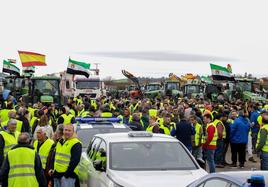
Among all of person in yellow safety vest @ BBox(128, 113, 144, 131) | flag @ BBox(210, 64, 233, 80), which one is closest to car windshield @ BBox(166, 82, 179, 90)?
flag @ BBox(210, 64, 233, 80)

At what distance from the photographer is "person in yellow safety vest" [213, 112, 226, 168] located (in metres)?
16.1

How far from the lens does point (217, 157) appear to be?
1666 cm

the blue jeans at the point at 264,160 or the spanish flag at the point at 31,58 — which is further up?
the spanish flag at the point at 31,58

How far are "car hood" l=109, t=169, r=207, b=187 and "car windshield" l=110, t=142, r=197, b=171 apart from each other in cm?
23

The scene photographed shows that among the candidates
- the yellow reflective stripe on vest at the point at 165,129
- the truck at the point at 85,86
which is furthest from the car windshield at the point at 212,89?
the yellow reflective stripe on vest at the point at 165,129

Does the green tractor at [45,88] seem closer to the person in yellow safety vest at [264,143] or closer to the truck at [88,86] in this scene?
the truck at [88,86]

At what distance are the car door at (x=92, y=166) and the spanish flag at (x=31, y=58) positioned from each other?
21935 mm

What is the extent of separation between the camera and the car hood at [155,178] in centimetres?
798

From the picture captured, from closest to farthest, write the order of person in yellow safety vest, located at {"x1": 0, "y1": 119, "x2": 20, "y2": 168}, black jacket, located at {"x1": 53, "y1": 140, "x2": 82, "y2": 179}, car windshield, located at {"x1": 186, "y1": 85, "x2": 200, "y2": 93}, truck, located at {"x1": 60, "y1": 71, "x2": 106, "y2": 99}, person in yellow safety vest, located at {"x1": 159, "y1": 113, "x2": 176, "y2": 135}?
black jacket, located at {"x1": 53, "y1": 140, "x2": 82, "y2": 179}
person in yellow safety vest, located at {"x1": 0, "y1": 119, "x2": 20, "y2": 168}
person in yellow safety vest, located at {"x1": 159, "y1": 113, "x2": 176, "y2": 135}
truck, located at {"x1": 60, "y1": 71, "x2": 106, "y2": 99}
car windshield, located at {"x1": 186, "y1": 85, "x2": 200, "y2": 93}

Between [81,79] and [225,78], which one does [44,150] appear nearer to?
[225,78]

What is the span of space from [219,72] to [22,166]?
1120 inches

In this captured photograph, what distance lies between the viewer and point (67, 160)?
9523 millimetres

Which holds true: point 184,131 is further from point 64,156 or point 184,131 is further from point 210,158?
point 64,156

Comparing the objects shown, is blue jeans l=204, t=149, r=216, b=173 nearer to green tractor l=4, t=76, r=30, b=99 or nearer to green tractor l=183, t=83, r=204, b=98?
green tractor l=4, t=76, r=30, b=99
